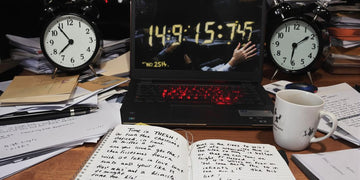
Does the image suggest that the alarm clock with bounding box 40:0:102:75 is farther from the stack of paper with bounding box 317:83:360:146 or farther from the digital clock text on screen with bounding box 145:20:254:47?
the stack of paper with bounding box 317:83:360:146

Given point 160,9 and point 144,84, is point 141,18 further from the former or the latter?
point 144,84

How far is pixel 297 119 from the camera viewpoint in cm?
59

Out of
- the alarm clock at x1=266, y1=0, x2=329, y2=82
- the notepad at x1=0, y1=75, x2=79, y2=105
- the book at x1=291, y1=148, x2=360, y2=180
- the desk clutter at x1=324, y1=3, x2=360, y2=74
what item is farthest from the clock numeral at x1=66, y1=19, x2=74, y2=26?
the desk clutter at x1=324, y1=3, x2=360, y2=74

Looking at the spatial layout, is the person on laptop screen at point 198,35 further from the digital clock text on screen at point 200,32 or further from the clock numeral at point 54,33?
the clock numeral at point 54,33

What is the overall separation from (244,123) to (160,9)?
19.3 inches

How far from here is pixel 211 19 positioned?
3.13 ft

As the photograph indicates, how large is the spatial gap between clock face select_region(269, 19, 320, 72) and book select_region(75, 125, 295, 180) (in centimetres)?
48

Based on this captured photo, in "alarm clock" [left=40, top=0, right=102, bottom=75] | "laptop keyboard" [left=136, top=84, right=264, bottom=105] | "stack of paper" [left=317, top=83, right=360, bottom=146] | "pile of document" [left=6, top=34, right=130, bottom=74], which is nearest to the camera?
"stack of paper" [left=317, top=83, right=360, bottom=146]

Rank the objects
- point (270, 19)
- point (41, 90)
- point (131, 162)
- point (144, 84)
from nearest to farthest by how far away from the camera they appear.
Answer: point (131, 162)
point (41, 90)
point (144, 84)
point (270, 19)

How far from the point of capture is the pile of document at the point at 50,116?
59cm

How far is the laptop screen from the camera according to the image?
944mm

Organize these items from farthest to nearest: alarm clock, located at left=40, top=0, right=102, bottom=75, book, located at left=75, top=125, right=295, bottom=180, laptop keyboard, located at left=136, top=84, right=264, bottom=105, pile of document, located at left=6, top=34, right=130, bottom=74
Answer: pile of document, located at left=6, top=34, right=130, bottom=74, alarm clock, located at left=40, top=0, right=102, bottom=75, laptop keyboard, located at left=136, top=84, right=264, bottom=105, book, located at left=75, top=125, right=295, bottom=180

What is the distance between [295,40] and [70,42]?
31.0 inches

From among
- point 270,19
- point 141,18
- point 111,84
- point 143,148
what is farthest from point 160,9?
point 143,148
